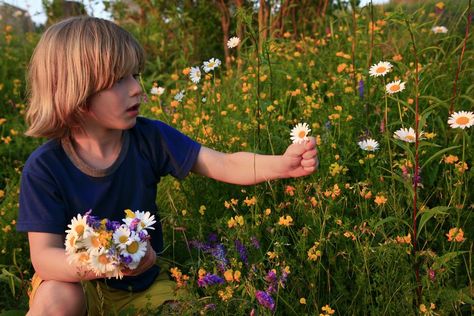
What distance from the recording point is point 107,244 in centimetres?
147

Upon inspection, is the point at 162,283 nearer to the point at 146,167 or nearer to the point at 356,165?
the point at 146,167

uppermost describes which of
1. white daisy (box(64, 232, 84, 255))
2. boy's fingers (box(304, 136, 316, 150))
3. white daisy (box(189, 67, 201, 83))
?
white daisy (box(189, 67, 201, 83))

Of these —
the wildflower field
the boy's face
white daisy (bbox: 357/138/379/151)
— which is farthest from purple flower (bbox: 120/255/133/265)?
white daisy (bbox: 357/138/379/151)

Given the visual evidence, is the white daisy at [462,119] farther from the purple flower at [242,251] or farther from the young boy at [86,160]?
the purple flower at [242,251]

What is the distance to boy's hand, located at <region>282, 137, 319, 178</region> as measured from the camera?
208 centimetres

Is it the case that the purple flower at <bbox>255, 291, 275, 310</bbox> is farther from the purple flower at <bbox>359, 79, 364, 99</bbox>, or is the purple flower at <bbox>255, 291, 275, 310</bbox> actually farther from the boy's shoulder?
the purple flower at <bbox>359, 79, 364, 99</bbox>

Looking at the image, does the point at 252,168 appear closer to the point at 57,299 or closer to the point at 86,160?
the point at 86,160

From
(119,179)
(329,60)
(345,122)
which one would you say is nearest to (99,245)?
(119,179)

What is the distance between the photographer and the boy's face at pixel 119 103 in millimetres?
2109

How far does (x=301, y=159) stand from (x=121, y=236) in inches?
31.4

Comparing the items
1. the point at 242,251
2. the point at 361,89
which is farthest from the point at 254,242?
the point at 361,89

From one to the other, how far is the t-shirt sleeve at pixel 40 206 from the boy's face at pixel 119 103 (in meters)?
0.28

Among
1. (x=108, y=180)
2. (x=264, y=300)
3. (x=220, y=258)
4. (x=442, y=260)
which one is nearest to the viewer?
(x=264, y=300)

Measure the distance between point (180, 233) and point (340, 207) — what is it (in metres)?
0.66
